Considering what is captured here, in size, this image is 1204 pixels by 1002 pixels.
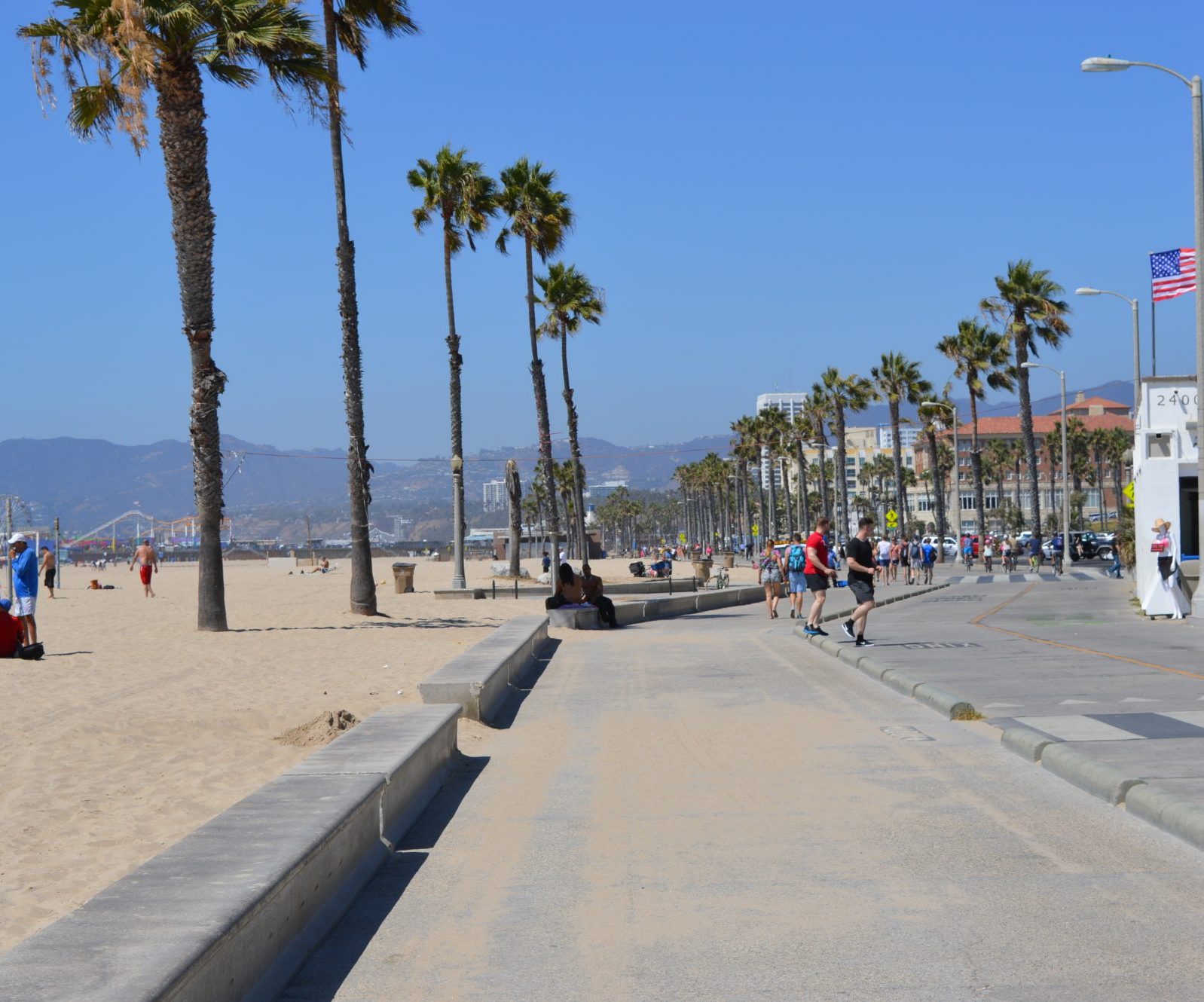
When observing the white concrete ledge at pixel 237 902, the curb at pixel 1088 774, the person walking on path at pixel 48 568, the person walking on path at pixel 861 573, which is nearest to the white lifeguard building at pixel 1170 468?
the person walking on path at pixel 861 573

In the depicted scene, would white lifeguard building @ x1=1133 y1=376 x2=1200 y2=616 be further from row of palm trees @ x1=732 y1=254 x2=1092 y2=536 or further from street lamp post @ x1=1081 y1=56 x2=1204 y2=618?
row of palm trees @ x1=732 y1=254 x2=1092 y2=536

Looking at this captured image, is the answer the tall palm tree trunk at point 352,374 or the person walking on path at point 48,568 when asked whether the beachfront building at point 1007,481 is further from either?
the tall palm tree trunk at point 352,374

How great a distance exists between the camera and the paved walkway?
5.15 m

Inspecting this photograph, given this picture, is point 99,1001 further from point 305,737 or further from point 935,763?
point 305,737

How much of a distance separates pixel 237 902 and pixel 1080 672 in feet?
41.2

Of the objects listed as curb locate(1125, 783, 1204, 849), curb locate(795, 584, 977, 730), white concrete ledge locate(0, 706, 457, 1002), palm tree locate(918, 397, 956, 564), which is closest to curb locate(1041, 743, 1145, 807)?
curb locate(1125, 783, 1204, 849)

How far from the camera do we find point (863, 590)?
19.4m

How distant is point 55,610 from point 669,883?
30.4m

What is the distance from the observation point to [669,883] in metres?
6.57

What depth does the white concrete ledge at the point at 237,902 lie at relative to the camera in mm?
4133

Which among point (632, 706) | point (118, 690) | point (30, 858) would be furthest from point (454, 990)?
point (118, 690)

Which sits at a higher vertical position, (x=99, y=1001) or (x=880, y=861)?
(x=99, y=1001)

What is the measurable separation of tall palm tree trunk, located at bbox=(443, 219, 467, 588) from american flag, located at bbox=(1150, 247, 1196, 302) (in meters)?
19.9

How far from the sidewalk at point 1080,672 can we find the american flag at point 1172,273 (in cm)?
818
